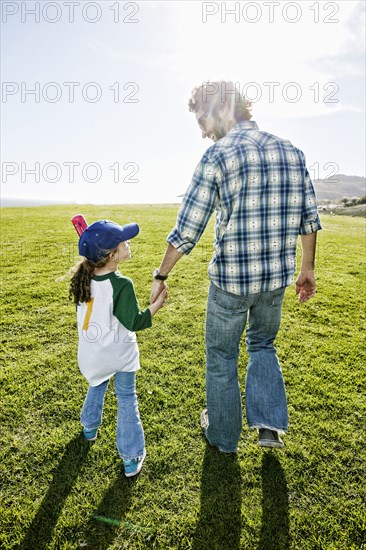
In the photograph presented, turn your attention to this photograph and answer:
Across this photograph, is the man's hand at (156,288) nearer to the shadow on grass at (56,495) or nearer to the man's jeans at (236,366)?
the man's jeans at (236,366)

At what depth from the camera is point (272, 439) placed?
111 inches

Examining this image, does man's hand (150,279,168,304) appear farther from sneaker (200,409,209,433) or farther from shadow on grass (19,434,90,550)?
shadow on grass (19,434,90,550)

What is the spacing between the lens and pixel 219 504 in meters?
2.52

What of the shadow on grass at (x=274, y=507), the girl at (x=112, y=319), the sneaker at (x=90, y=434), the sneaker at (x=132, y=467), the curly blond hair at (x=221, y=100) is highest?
the curly blond hair at (x=221, y=100)

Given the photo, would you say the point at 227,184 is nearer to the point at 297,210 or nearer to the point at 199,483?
the point at 297,210

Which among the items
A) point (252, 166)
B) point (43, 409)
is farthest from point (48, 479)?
point (252, 166)

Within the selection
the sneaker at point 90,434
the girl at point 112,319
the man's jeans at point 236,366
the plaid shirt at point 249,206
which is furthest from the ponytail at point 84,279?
the sneaker at point 90,434

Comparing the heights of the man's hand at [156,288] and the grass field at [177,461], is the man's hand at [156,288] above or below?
above

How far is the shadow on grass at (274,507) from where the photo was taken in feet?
7.55

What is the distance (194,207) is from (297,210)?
789 mm

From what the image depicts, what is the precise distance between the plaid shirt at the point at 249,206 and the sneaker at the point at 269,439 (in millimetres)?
1334

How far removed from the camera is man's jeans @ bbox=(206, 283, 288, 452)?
102 inches

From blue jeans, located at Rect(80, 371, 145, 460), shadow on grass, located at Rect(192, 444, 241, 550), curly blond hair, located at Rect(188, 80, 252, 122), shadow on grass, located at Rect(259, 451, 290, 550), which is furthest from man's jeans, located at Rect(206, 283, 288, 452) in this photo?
curly blond hair, located at Rect(188, 80, 252, 122)

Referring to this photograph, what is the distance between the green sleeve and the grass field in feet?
4.37
